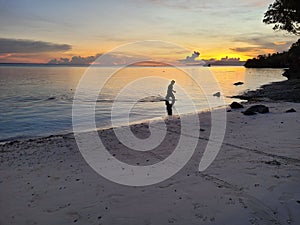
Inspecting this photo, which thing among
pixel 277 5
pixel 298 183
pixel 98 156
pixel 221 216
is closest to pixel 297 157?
pixel 298 183

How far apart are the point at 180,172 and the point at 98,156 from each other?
142 inches

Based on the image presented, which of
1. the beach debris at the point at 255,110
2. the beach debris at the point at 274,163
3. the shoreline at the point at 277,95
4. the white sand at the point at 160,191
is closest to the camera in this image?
the white sand at the point at 160,191

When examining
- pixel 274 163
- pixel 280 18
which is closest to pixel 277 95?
pixel 280 18

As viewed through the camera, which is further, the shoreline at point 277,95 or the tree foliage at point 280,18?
the shoreline at point 277,95

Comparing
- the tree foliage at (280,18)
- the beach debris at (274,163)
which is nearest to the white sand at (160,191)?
the beach debris at (274,163)

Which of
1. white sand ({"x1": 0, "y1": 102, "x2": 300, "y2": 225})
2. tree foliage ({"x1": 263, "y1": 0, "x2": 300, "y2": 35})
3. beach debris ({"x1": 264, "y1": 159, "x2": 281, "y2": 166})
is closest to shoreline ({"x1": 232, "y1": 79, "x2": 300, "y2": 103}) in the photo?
tree foliage ({"x1": 263, "y1": 0, "x2": 300, "y2": 35})

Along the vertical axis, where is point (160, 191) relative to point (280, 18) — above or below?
below

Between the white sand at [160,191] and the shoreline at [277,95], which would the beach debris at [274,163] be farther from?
the shoreline at [277,95]

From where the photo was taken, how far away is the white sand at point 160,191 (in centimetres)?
598

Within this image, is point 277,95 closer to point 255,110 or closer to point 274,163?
point 255,110

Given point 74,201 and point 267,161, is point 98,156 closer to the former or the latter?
point 74,201

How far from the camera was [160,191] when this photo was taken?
23.8ft

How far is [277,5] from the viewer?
21969 mm

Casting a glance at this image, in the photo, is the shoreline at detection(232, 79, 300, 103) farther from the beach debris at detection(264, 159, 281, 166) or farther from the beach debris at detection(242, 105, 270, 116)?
the beach debris at detection(264, 159, 281, 166)
